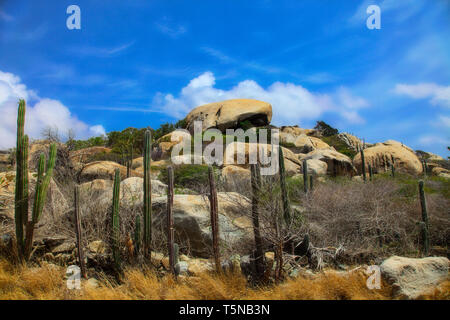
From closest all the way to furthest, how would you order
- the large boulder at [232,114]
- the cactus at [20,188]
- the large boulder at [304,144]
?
the cactus at [20,188], the large boulder at [304,144], the large boulder at [232,114]

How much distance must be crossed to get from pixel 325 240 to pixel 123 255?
5.25 m

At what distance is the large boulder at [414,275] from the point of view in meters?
5.59

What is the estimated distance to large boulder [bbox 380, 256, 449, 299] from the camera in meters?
5.59

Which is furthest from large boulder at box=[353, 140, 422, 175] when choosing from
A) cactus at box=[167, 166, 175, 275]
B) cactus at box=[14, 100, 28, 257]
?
cactus at box=[14, 100, 28, 257]

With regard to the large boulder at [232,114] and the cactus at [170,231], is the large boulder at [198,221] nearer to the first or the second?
the cactus at [170,231]

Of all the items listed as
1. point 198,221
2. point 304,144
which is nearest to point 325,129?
point 304,144

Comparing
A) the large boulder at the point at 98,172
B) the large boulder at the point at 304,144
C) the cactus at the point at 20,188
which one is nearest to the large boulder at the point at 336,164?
the large boulder at the point at 304,144

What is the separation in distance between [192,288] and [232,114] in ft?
101

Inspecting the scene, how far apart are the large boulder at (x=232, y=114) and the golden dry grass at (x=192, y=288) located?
96.7ft

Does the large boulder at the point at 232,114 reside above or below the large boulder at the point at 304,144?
above

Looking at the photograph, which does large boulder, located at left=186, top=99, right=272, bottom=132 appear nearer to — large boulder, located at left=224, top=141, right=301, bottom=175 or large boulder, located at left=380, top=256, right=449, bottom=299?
large boulder, located at left=224, top=141, right=301, bottom=175

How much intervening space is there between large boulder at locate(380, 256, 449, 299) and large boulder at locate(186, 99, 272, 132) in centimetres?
3050
